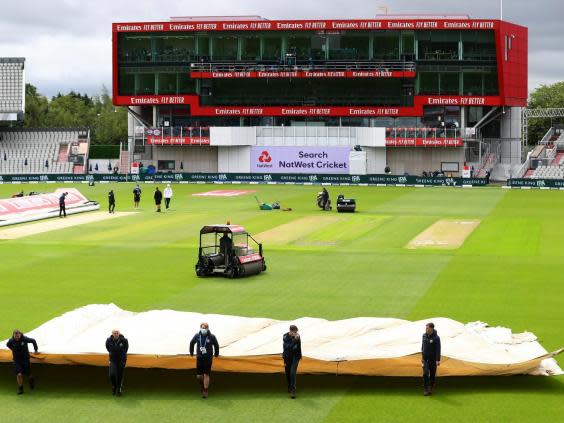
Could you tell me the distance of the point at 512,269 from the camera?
3772cm

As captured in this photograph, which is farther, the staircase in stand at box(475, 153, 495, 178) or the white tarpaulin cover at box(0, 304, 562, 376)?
the staircase in stand at box(475, 153, 495, 178)

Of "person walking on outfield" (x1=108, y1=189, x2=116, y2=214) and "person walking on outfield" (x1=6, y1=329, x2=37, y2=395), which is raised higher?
"person walking on outfield" (x1=108, y1=189, x2=116, y2=214)

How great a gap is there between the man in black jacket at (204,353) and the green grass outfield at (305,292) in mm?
366

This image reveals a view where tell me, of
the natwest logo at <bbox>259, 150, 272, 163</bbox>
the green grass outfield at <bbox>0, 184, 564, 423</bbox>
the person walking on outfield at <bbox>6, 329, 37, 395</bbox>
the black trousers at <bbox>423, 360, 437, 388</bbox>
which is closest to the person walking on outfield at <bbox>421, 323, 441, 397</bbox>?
the black trousers at <bbox>423, 360, 437, 388</bbox>

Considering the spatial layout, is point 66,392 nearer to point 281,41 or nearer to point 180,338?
point 180,338

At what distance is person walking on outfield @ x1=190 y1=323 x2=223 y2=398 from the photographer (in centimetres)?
1988

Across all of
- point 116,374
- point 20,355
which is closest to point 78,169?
point 20,355

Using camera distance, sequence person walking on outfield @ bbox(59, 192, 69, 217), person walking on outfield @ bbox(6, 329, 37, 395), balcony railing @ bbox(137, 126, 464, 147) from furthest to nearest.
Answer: balcony railing @ bbox(137, 126, 464, 147) → person walking on outfield @ bbox(59, 192, 69, 217) → person walking on outfield @ bbox(6, 329, 37, 395)

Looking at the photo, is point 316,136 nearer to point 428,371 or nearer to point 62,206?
point 62,206

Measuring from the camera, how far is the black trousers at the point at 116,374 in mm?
20062

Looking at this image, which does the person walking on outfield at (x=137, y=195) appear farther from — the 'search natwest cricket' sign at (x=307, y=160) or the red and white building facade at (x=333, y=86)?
the red and white building facade at (x=333, y=86)

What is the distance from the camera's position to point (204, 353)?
782 inches

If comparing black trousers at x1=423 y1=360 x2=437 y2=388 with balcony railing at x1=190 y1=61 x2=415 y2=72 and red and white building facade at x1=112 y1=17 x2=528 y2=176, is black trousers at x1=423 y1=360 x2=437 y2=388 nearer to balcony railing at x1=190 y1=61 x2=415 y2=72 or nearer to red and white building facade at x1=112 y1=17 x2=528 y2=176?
red and white building facade at x1=112 y1=17 x2=528 y2=176

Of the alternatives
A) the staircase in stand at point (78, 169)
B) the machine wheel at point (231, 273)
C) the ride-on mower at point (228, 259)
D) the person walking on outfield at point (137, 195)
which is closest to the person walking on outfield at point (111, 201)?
the person walking on outfield at point (137, 195)
